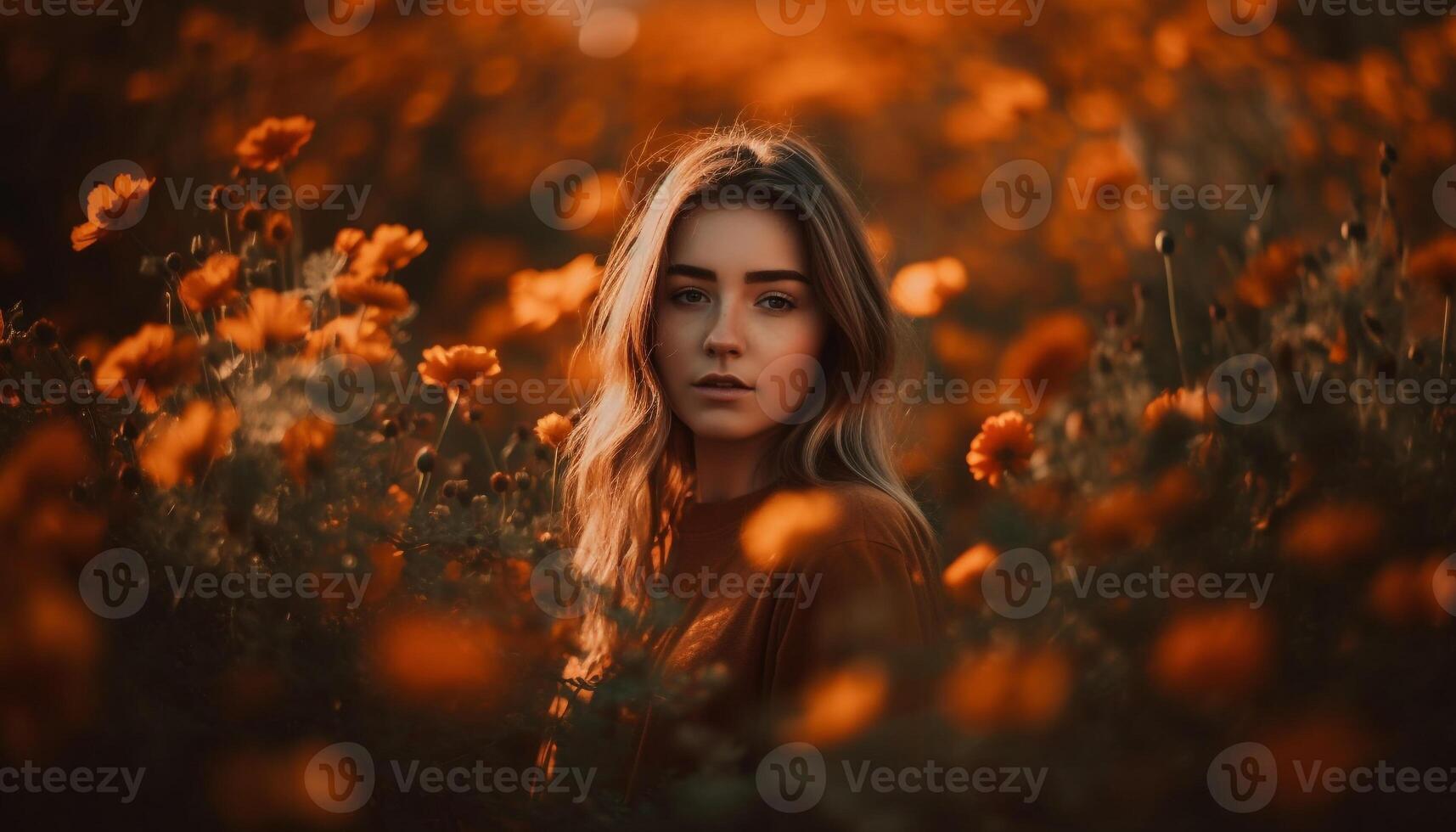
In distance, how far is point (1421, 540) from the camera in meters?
1.15

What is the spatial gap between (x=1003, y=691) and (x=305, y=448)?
60 centimetres

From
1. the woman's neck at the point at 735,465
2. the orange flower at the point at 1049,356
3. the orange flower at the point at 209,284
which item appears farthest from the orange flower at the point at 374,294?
the orange flower at the point at 1049,356

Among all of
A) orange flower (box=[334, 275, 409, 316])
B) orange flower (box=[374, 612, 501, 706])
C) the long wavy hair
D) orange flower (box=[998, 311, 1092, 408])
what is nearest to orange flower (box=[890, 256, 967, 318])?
orange flower (box=[998, 311, 1092, 408])

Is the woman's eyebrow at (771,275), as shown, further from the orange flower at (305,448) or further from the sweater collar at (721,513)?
the orange flower at (305,448)

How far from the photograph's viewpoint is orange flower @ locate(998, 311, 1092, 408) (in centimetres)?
173

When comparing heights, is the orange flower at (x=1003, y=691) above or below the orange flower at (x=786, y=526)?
below

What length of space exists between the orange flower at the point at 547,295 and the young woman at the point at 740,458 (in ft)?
0.17

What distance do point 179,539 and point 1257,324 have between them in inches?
41.9

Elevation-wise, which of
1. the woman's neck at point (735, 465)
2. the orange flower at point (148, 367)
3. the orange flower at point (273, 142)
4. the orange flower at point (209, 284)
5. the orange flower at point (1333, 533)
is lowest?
the orange flower at point (1333, 533)

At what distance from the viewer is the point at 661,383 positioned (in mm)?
1432

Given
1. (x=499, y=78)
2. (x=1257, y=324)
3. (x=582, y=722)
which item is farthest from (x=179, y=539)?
(x=1257, y=324)

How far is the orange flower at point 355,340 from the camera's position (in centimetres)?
136

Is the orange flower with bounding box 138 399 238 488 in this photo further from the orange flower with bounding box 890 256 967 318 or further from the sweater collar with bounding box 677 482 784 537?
the orange flower with bounding box 890 256 967 318

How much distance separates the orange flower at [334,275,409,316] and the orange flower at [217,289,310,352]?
→ 0.09 m
